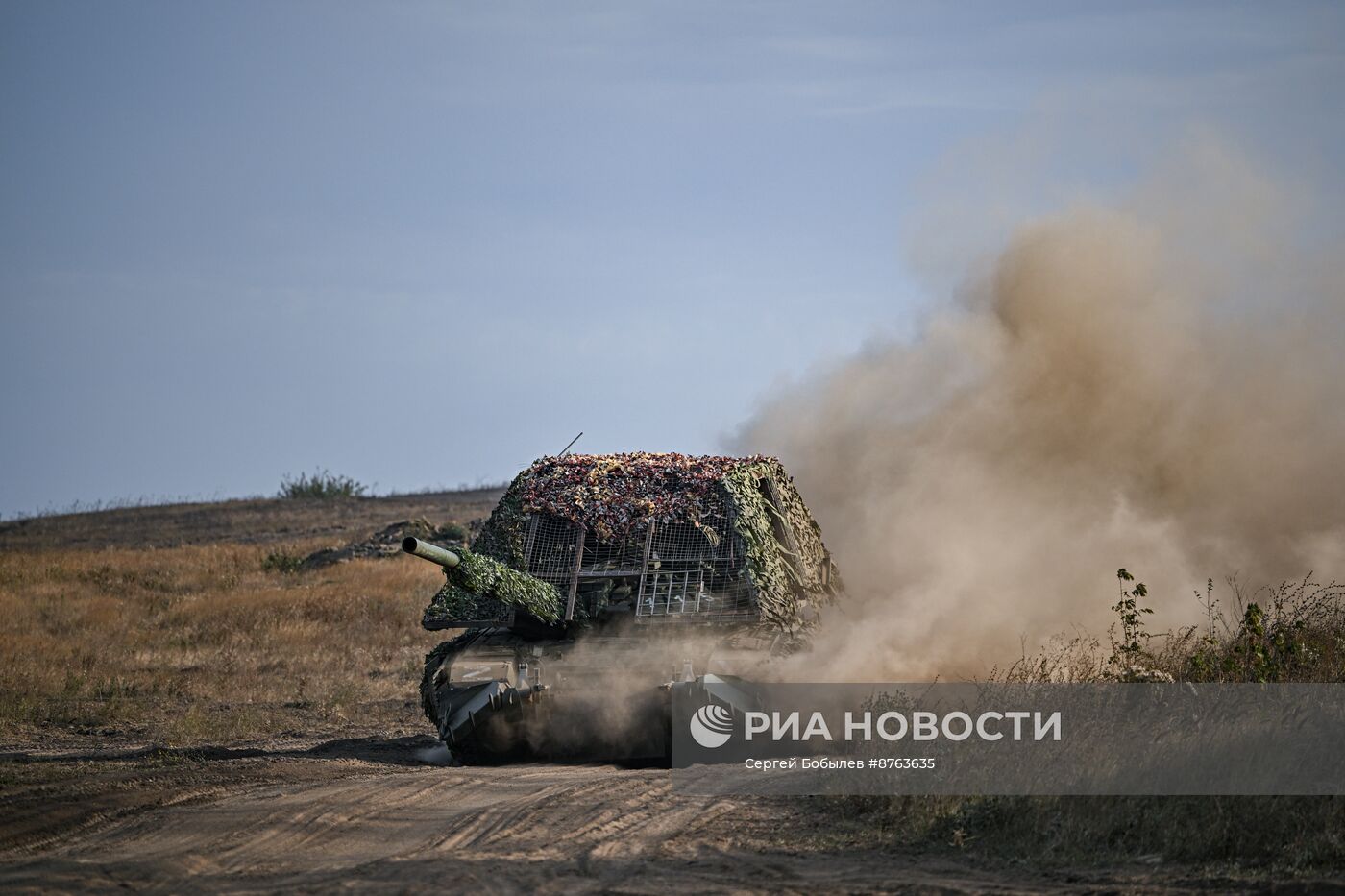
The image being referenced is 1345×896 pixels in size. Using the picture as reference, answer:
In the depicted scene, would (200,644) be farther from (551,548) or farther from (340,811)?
(340,811)

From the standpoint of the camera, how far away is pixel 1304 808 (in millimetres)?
9438

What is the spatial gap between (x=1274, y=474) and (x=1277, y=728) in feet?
45.6

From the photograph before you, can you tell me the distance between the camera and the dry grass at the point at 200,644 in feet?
64.5

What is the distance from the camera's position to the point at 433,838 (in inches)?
407

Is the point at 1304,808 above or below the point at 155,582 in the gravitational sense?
below

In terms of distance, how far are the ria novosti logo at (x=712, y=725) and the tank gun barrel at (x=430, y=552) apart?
2.73m

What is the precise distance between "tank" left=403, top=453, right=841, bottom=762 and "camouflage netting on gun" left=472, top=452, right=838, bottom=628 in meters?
0.02

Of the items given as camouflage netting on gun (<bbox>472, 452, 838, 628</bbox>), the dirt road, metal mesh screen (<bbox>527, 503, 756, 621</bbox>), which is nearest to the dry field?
the dirt road

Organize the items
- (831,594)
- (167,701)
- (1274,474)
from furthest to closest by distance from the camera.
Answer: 1. (1274,474)
2. (167,701)
3. (831,594)

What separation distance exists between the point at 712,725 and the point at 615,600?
2199 millimetres

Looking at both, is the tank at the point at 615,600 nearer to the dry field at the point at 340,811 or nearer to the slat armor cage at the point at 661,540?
the slat armor cage at the point at 661,540

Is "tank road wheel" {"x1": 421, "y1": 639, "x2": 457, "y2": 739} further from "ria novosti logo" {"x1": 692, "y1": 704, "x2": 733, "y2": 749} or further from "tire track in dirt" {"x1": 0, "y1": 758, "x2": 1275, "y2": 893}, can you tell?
"ria novosti logo" {"x1": 692, "y1": 704, "x2": 733, "y2": 749}

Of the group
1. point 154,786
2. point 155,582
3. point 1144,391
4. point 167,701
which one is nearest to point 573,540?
point 154,786

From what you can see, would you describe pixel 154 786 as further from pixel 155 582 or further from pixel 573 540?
pixel 155 582
